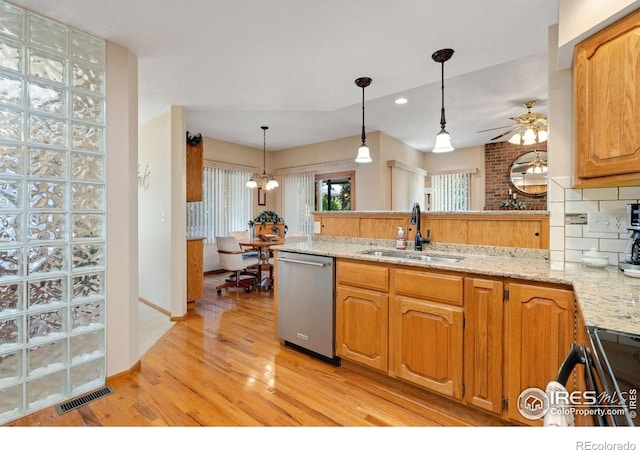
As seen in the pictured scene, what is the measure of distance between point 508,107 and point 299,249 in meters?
3.64

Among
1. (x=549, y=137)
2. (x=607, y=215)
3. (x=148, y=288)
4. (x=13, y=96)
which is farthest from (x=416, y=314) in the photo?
(x=148, y=288)

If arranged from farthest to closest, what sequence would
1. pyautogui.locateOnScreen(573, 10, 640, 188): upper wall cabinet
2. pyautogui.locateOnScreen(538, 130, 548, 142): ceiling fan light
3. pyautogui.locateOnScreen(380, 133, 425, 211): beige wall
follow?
pyautogui.locateOnScreen(380, 133, 425, 211): beige wall → pyautogui.locateOnScreen(538, 130, 548, 142): ceiling fan light → pyautogui.locateOnScreen(573, 10, 640, 188): upper wall cabinet

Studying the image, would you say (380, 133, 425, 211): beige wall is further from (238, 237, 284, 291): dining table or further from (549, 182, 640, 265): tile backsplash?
(549, 182, 640, 265): tile backsplash

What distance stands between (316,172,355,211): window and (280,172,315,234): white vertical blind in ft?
0.52

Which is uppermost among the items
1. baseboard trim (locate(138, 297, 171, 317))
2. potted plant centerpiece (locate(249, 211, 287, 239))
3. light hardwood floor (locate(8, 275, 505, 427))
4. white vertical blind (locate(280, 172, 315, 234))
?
white vertical blind (locate(280, 172, 315, 234))

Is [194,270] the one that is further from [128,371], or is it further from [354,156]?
[354,156]

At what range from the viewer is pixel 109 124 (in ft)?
6.78

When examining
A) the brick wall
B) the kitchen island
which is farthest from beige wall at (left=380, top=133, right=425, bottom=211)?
the kitchen island

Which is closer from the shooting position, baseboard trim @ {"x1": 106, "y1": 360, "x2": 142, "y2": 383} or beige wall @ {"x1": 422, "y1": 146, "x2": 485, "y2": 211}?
baseboard trim @ {"x1": 106, "y1": 360, "x2": 142, "y2": 383}

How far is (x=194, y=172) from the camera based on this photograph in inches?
153

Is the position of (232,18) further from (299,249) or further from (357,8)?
(299,249)

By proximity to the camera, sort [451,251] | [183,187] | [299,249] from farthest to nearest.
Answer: [183,187] < [299,249] < [451,251]

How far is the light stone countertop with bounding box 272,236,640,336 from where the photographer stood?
971 millimetres

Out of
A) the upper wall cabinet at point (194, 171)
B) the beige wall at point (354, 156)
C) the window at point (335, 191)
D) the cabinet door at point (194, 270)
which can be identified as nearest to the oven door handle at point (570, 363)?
the cabinet door at point (194, 270)
